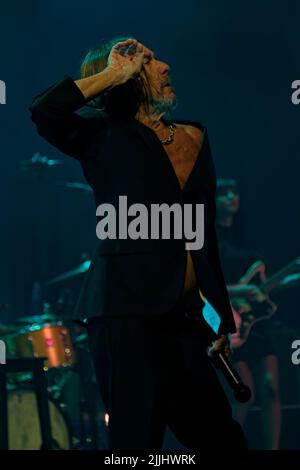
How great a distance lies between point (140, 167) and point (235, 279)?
3.60 m

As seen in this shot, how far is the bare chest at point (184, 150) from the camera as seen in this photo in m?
2.56

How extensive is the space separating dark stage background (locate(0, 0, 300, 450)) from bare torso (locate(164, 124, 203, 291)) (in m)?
4.60

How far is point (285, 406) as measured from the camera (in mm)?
6797

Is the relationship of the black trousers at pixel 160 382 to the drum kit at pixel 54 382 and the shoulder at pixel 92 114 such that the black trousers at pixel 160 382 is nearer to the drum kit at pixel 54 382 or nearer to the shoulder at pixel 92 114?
the shoulder at pixel 92 114

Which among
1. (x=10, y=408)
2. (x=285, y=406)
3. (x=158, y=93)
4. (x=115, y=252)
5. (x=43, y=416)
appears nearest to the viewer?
(x=115, y=252)

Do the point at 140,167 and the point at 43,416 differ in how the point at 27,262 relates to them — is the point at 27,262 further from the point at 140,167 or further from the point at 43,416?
the point at 140,167

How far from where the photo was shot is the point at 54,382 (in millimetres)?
6480

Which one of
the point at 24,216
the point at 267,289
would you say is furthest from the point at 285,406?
the point at 24,216

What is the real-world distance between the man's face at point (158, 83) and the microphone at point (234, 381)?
788 mm

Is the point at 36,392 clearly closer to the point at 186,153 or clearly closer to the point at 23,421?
the point at 23,421

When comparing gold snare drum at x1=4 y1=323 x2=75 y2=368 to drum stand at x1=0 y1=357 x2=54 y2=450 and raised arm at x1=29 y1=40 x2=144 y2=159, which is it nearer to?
drum stand at x1=0 y1=357 x2=54 y2=450

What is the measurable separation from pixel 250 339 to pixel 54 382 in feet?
5.36

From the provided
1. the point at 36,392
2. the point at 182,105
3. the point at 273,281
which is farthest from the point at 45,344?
the point at 182,105

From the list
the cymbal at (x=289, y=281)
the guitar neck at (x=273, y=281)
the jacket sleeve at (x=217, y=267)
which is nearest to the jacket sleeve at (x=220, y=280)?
the jacket sleeve at (x=217, y=267)
